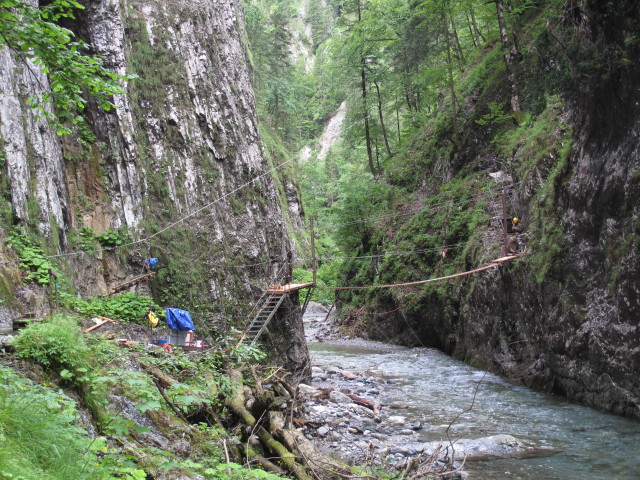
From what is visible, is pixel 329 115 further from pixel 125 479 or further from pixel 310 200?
pixel 125 479

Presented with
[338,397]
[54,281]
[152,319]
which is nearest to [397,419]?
[338,397]

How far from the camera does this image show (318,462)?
4027mm

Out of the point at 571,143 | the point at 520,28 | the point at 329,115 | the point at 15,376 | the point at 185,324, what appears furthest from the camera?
the point at 329,115

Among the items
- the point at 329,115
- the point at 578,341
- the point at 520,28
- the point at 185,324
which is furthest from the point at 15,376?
the point at 329,115

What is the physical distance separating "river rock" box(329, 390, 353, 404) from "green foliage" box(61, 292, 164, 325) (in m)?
3.81

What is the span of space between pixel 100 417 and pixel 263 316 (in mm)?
6941

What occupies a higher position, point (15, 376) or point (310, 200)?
point (310, 200)

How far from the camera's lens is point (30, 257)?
7320 millimetres

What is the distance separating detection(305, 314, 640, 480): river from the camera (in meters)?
5.94

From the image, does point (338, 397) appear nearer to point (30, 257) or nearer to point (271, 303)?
point (271, 303)

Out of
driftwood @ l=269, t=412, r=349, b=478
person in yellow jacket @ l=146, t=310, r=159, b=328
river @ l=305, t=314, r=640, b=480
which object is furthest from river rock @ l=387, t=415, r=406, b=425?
person in yellow jacket @ l=146, t=310, r=159, b=328

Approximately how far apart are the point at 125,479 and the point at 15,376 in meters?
1.20

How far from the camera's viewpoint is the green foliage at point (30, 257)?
7.20 meters

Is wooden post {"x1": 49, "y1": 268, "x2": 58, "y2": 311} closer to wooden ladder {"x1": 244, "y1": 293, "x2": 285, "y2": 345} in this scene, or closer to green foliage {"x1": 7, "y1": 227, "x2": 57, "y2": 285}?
green foliage {"x1": 7, "y1": 227, "x2": 57, "y2": 285}
